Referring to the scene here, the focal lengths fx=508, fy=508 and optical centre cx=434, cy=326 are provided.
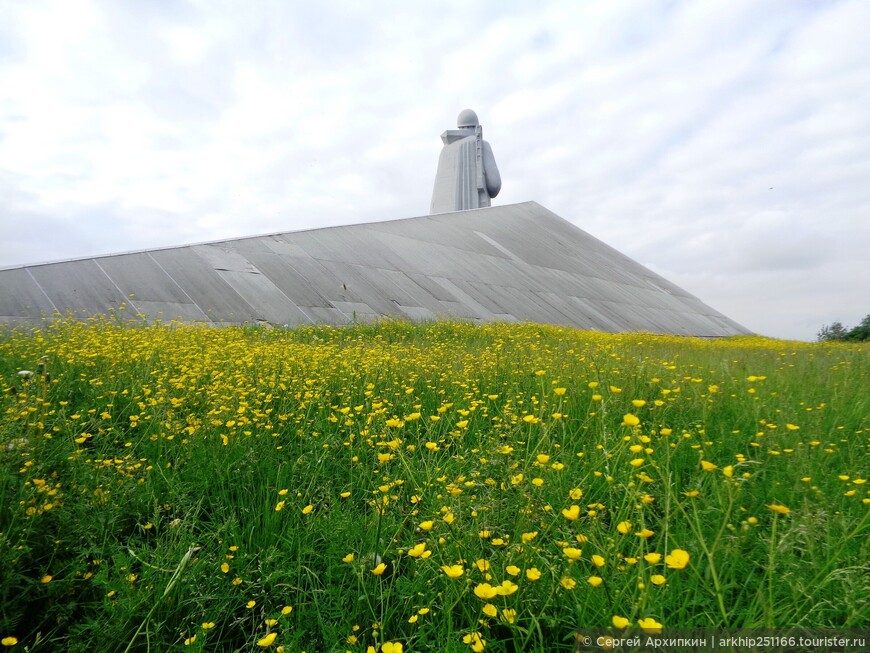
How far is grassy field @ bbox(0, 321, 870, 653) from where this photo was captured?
A: 1438mm

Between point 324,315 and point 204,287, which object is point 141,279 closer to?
point 204,287

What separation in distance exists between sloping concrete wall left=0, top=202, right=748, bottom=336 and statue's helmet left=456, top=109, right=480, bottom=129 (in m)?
10.1

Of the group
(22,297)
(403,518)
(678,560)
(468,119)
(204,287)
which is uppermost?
(468,119)

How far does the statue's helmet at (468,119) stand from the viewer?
1075 inches

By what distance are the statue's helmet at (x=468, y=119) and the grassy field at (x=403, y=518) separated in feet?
85.5

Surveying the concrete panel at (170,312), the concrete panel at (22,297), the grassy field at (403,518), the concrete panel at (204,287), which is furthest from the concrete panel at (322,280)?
the grassy field at (403,518)

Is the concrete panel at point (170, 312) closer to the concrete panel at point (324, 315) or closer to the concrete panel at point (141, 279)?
the concrete panel at point (141, 279)

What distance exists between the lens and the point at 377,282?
34.1 feet

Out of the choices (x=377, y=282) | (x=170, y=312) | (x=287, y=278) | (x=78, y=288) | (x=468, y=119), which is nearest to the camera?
(x=78, y=288)

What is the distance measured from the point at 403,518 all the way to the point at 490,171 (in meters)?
26.5

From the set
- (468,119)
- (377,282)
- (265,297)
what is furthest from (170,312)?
(468,119)

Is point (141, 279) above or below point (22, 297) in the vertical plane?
above

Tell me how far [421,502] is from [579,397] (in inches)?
65.3

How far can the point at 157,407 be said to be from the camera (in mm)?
2979
